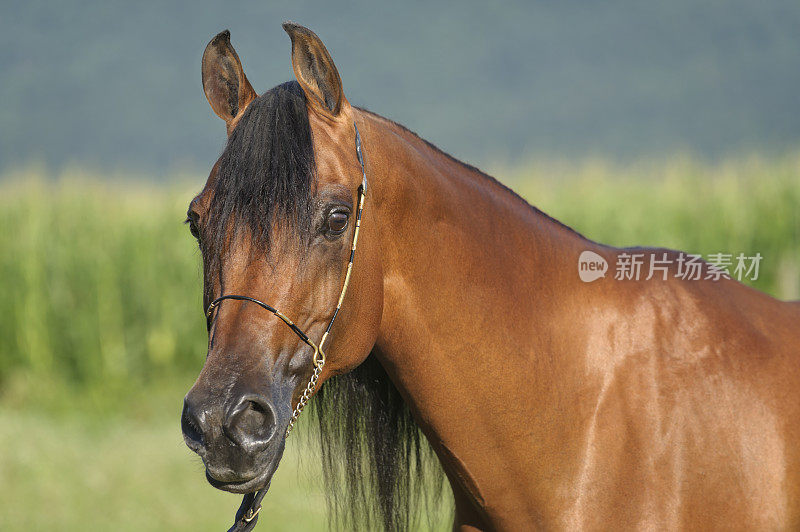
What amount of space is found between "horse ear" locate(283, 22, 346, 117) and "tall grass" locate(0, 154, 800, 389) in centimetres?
726

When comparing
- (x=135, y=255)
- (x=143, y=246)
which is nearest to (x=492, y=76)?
(x=143, y=246)

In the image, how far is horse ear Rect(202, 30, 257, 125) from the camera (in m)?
2.17

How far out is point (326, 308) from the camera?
187 cm

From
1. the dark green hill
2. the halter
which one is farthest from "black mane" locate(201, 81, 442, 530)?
the dark green hill

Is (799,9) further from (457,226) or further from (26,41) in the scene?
(457,226)

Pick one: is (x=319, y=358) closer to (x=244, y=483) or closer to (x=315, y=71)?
(x=244, y=483)

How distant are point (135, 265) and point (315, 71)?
8.00m

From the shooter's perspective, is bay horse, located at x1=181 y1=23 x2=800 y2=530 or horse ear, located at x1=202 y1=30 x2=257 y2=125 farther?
horse ear, located at x1=202 y1=30 x2=257 y2=125

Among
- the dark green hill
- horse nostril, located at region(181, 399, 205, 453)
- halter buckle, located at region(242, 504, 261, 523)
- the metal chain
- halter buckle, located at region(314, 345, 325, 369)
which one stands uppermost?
the dark green hill

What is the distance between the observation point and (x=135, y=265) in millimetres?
9328

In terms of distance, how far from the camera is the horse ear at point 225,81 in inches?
85.4

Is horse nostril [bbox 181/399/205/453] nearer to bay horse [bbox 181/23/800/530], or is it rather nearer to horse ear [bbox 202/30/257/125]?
bay horse [bbox 181/23/800/530]

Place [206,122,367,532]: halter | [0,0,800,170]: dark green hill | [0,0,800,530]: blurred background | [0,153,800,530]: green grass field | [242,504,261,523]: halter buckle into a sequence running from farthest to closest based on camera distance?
1. [0,0,800,170]: dark green hill
2. [0,153,800,530]: green grass field
3. [0,0,800,530]: blurred background
4. [242,504,261,523]: halter buckle
5. [206,122,367,532]: halter

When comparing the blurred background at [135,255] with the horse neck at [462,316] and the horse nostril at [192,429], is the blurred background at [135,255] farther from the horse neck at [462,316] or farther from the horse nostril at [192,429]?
the horse nostril at [192,429]
